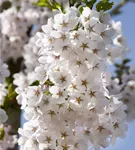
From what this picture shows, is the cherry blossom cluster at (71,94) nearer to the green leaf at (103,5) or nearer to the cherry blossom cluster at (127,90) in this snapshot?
the green leaf at (103,5)

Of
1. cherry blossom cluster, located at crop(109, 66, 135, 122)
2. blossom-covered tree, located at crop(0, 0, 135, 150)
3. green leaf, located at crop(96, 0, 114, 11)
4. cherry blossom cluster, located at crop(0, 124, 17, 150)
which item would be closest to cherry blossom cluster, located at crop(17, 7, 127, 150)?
blossom-covered tree, located at crop(0, 0, 135, 150)

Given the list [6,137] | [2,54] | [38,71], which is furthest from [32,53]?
[38,71]

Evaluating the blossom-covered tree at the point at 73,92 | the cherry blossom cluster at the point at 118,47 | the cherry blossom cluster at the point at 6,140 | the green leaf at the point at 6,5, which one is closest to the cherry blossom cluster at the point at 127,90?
the cherry blossom cluster at the point at 118,47

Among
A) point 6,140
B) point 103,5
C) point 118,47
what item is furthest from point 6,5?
point 103,5

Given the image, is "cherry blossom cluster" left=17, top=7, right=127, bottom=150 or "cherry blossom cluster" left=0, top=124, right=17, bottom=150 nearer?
"cherry blossom cluster" left=17, top=7, right=127, bottom=150

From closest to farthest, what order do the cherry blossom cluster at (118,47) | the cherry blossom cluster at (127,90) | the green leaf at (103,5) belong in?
1. the green leaf at (103,5)
2. the cherry blossom cluster at (118,47)
3. the cherry blossom cluster at (127,90)

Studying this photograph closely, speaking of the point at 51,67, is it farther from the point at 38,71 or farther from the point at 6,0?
the point at 6,0

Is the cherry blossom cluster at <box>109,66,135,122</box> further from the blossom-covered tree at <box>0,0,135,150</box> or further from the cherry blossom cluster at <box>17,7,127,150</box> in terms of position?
the cherry blossom cluster at <box>17,7,127,150</box>

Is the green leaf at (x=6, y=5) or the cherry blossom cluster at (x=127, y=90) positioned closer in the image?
the cherry blossom cluster at (x=127, y=90)
